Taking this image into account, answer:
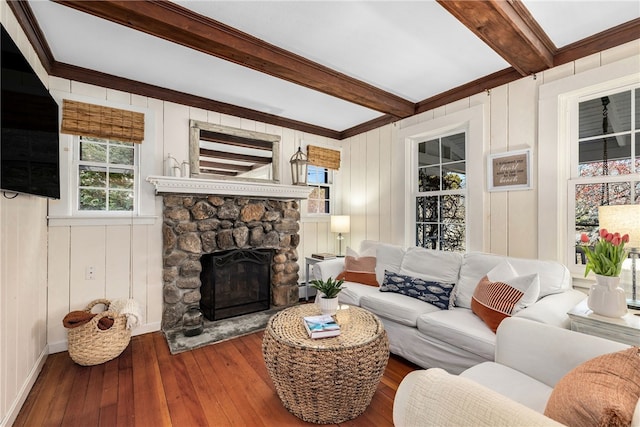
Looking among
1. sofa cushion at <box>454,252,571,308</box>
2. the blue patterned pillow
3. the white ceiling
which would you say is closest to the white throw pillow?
sofa cushion at <box>454,252,571,308</box>

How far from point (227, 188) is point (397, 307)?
83.7 inches

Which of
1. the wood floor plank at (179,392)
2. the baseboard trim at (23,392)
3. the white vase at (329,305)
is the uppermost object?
the white vase at (329,305)

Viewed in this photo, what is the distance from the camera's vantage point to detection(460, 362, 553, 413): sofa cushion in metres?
1.24

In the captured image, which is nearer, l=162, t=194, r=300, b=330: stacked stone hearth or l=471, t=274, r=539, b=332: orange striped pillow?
l=471, t=274, r=539, b=332: orange striped pillow

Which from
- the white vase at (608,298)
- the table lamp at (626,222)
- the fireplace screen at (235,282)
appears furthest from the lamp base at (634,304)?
the fireplace screen at (235,282)

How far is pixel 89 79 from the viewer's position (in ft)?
8.77

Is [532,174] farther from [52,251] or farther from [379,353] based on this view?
[52,251]

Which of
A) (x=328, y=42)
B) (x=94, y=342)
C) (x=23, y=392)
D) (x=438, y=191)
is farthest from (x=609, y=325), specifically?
(x=23, y=392)

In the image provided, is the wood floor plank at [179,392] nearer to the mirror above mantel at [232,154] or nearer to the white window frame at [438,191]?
the mirror above mantel at [232,154]

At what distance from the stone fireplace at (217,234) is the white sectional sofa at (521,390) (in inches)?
104

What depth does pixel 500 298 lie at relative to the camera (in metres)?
2.05

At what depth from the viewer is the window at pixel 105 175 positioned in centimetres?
275

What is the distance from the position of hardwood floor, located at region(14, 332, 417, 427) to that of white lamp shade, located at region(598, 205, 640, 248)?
5.49 feet

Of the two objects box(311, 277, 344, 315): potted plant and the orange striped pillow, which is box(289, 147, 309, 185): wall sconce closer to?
box(311, 277, 344, 315): potted plant
